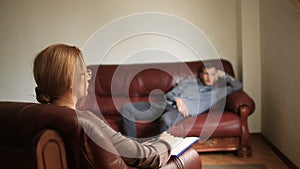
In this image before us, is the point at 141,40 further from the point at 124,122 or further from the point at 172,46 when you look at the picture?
the point at 124,122

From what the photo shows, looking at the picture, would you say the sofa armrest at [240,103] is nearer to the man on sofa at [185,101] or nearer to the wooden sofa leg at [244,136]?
the wooden sofa leg at [244,136]

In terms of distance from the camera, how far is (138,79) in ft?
11.3

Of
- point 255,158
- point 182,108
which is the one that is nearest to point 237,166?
point 255,158

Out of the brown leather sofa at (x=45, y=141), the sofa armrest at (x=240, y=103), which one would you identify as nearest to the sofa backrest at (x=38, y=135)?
the brown leather sofa at (x=45, y=141)

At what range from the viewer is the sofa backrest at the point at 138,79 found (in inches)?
135

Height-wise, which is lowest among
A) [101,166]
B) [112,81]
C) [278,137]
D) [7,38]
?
[278,137]

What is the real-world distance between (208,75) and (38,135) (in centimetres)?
240

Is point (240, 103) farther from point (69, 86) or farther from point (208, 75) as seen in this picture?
point (69, 86)

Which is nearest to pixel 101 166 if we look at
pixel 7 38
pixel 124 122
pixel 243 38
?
pixel 124 122

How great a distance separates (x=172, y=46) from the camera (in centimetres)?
379

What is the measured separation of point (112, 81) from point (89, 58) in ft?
1.80

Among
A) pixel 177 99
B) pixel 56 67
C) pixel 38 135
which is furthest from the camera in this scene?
pixel 177 99

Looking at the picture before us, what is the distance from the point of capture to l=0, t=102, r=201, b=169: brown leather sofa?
3.29 ft

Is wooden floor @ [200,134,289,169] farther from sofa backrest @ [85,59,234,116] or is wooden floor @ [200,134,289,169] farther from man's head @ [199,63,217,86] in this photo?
sofa backrest @ [85,59,234,116]
